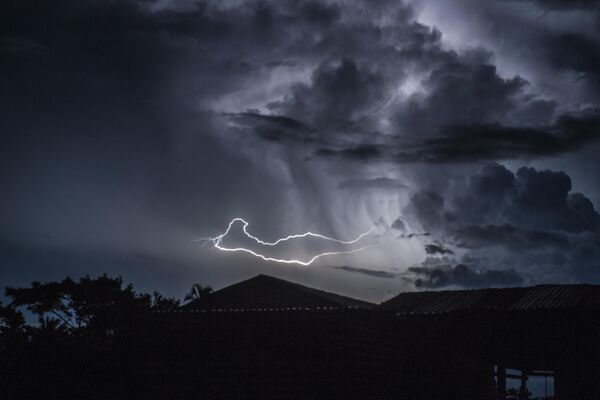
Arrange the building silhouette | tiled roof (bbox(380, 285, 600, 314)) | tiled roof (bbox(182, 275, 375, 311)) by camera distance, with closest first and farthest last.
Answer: the building silhouette
tiled roof (bbox(380, 285, 600, 314))
tiled roof (bbox(182, 275, 375, 311))

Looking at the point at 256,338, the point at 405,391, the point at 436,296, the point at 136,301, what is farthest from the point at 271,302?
the point at 136,301

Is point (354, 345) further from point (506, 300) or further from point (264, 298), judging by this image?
point (506, 300)

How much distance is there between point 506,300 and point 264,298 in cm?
964

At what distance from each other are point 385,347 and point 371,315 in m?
1.78

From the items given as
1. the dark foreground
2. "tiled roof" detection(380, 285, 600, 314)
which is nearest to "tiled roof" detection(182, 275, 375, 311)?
the dark foreground

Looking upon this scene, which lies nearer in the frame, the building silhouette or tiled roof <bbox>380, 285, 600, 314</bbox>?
the building silhouette

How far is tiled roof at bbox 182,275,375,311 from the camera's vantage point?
23981 mm

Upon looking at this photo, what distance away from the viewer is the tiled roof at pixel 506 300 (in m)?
23.8

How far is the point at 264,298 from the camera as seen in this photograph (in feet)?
83.3

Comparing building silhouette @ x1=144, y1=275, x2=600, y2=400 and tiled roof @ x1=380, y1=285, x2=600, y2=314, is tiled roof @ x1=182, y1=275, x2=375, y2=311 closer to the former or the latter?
building silhouette @ x1=144, y1=275, x2=600, y2=400

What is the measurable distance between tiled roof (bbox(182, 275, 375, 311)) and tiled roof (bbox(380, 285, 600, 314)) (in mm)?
3187

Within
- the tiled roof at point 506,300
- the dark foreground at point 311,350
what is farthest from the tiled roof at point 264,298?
the tiled roof at point 506,300

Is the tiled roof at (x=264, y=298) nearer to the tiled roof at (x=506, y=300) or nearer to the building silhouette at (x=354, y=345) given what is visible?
the building silhouette at (x=354, y=345)

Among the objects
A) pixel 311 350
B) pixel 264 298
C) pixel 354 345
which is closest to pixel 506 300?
pixel 354 345
